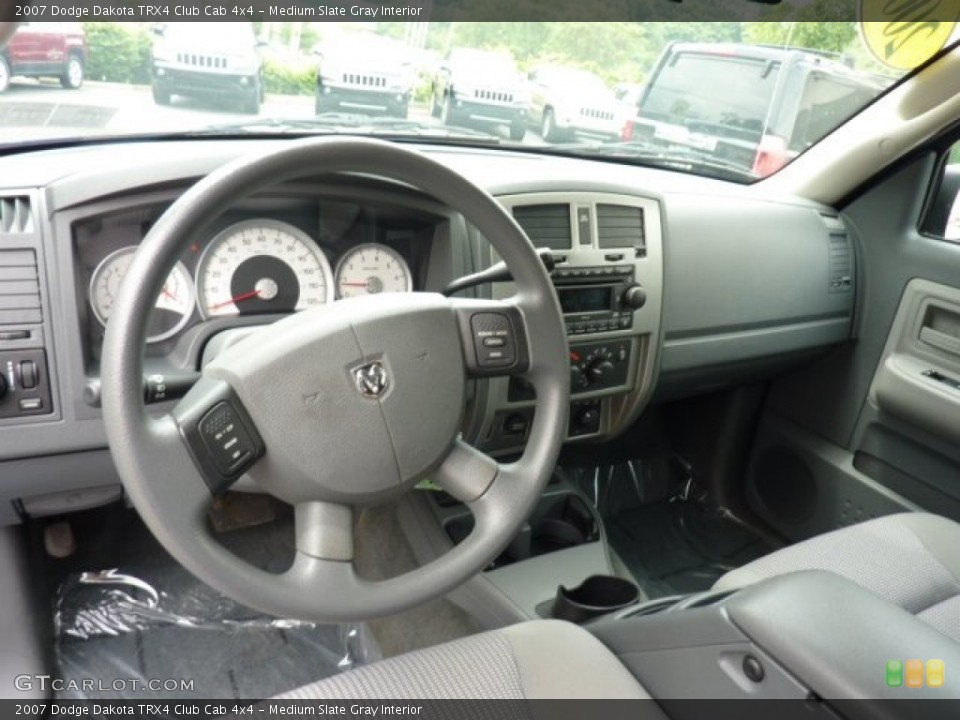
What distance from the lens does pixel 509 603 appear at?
1783mm

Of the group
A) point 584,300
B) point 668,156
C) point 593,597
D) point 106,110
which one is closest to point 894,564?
point 593,597

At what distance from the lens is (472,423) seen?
1.70 metres

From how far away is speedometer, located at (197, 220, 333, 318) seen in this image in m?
1.37

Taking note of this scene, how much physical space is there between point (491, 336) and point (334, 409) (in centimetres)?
29

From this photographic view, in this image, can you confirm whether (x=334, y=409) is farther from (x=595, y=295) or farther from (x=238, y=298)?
(x=595, y=295)

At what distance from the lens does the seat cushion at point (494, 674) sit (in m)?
1.05

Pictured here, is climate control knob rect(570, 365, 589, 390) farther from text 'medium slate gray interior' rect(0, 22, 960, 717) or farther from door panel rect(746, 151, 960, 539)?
door panel rect(746, 151, 960, 539)

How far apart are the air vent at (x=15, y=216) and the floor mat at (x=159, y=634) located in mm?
1000

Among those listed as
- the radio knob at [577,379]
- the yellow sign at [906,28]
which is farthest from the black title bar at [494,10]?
the radio knob at [577,379]

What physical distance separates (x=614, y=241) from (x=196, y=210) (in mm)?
1128

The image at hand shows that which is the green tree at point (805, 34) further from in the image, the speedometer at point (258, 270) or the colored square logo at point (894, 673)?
the colored square logo at point (894, 673)

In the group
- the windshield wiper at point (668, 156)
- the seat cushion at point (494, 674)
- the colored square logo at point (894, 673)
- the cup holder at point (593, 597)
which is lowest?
the cup holder at point (593, 597)

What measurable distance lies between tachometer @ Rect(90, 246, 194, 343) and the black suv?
4.51 feet

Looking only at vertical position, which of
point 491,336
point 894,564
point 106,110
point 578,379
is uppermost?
point 106,110
